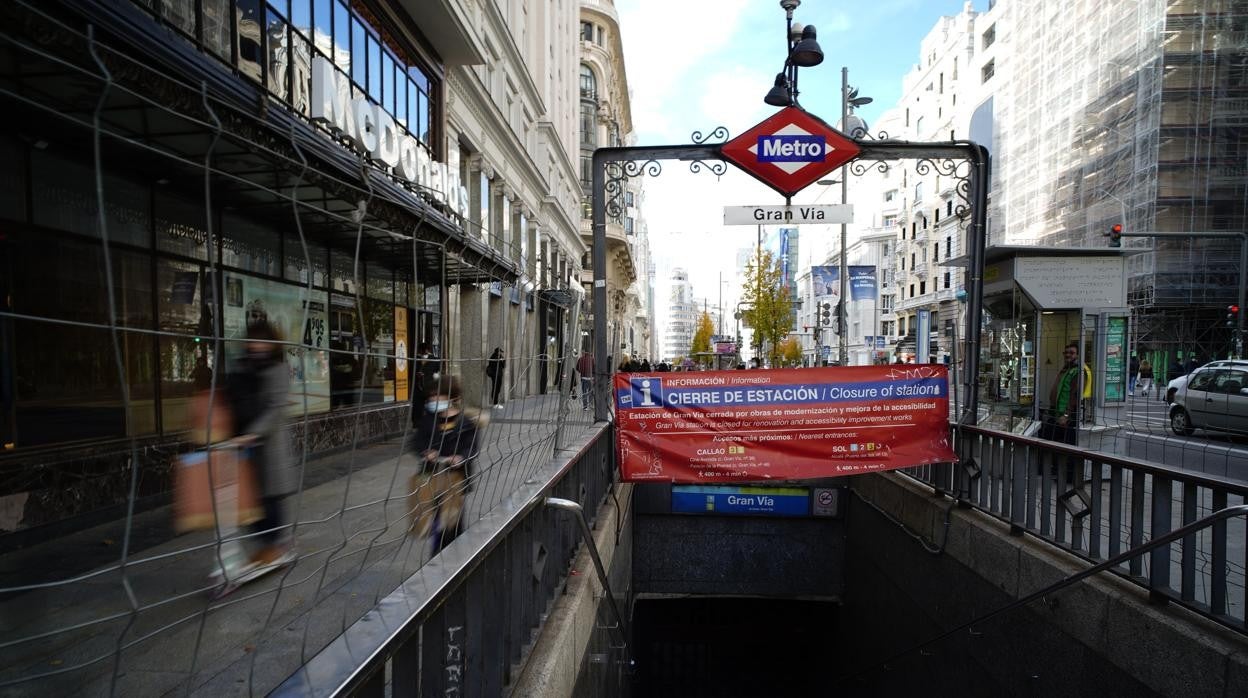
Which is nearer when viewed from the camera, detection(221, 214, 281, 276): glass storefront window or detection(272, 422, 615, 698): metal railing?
detection(272, 422, 615, 698): metal railing

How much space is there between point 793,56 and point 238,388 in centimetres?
922

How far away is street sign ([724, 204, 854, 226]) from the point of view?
702 centimetres

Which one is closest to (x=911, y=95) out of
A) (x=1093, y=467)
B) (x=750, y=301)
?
(x=750, y=301)

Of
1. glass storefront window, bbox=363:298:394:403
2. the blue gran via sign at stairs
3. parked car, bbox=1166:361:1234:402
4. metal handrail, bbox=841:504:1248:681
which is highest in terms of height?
glass storefront window, bbox=363:298:394:403

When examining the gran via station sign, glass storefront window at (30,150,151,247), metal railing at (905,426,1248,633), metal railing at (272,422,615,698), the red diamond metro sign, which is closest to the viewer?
metal railing at (272,422,615,698)

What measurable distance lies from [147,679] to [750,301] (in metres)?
38.2

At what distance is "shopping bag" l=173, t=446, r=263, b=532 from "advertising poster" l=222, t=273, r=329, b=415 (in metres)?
0.38

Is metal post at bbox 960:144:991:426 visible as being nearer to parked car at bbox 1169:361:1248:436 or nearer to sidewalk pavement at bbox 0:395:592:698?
sidewalk pavement at bbox 0:395:592:698

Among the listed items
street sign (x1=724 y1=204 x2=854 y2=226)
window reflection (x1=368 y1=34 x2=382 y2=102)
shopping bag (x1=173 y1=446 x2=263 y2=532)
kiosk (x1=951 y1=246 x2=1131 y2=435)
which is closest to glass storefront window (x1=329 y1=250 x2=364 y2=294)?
shopping bag (x1=173 y1=446 x2=263 y2=532)

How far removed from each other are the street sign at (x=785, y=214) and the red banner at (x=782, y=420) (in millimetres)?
1749

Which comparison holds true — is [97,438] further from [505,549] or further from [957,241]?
[957,241]

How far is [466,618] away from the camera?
7.13 ft

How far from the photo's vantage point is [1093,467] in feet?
14.6

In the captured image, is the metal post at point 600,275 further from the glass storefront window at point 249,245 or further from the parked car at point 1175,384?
the parked car at point 1175,384
